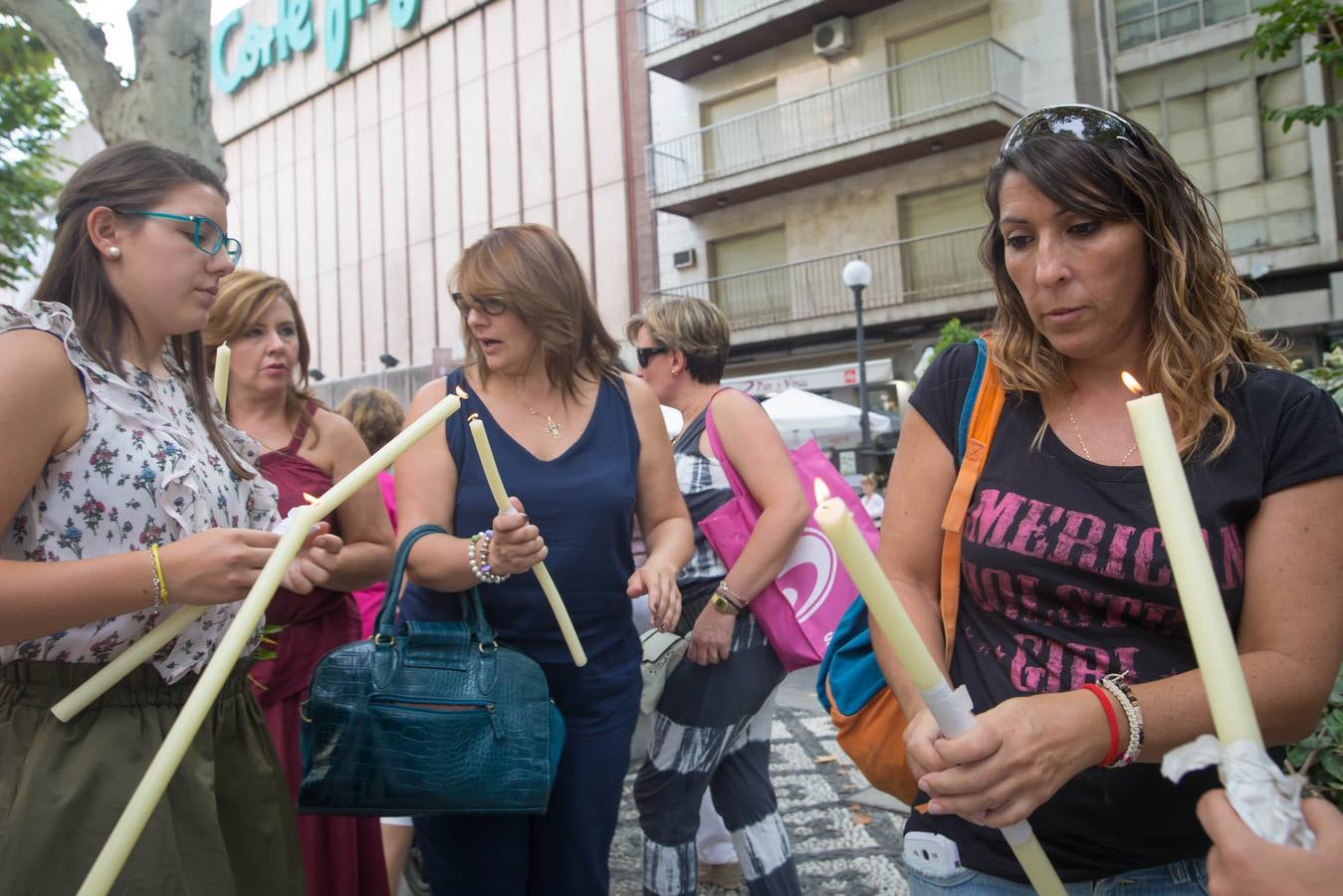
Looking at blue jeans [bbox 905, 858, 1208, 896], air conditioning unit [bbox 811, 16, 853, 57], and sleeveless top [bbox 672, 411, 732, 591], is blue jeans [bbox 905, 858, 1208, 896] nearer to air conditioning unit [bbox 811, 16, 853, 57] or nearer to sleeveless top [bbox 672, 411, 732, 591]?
sleeveless top [bbox 672, 411, 732, 591]

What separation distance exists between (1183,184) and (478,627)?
1611 millimetres

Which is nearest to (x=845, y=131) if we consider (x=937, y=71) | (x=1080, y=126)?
(x=937, y=71)

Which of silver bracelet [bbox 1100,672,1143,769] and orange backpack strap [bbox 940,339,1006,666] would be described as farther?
orange backpack strap [bbox 940,339,1006,666]

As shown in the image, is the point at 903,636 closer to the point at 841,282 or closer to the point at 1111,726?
the point at 1111,726

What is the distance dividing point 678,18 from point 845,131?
454 cm

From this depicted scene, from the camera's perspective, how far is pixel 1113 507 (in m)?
1.49

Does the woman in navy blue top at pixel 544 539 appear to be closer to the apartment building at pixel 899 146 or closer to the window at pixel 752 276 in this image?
the apartment building at pixel 899 146

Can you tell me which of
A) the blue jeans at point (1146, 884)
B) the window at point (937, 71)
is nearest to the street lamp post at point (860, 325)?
the window at point (937, 71)

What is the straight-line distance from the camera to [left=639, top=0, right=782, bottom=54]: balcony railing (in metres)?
19.5

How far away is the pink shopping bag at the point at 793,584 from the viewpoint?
9.80 ft

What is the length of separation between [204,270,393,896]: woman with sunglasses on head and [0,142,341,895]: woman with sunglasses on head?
50 cm

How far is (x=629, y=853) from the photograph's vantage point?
13.2 feet

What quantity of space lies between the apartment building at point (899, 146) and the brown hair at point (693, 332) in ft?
42.4

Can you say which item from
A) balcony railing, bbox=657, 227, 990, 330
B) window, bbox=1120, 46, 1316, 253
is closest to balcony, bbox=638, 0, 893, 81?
balcony railing, bbox=657, 227, 990, 330
